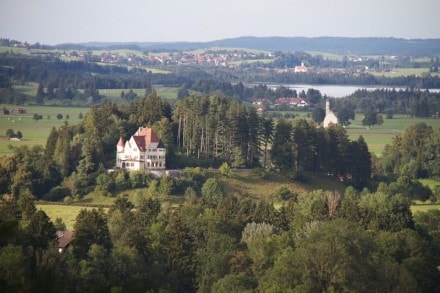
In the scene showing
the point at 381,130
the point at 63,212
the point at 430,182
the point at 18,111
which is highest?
the point at 63,212

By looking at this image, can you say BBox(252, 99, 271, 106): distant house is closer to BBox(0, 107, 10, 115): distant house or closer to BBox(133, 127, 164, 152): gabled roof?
BBox(0, 107, 10, 115): distant house

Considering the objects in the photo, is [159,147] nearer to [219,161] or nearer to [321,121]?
[219,161]

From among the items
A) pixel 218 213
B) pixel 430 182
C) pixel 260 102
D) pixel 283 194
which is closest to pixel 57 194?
pixel 283 194

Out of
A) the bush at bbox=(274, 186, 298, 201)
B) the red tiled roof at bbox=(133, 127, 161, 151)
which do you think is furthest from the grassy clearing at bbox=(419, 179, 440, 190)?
the red tiled roof at bbox=(133, 127, 161, 151)

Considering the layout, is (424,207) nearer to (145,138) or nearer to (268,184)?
(268,184)

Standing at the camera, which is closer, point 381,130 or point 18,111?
point 18,111

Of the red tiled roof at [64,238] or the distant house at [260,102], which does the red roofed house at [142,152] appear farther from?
the distant house at [260,102]
